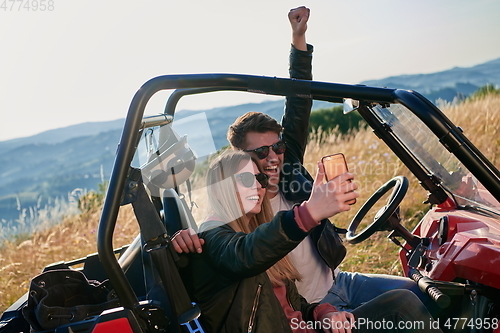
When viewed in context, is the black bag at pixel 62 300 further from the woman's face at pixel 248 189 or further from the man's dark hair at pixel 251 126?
the man's dark hair at pixel 251 126

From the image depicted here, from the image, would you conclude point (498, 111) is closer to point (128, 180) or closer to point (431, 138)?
point (431, 138)

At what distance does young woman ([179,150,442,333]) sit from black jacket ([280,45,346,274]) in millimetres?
301

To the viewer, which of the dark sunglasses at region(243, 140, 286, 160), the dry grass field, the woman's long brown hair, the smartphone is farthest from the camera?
the dry grass field

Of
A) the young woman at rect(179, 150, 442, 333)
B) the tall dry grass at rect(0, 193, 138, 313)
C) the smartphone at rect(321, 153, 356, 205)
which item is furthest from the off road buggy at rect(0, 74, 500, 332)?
the tall dry grass at rect(0, 193, 138, 313)

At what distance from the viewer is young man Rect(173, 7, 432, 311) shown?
240cm

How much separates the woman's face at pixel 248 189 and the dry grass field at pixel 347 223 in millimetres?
2173

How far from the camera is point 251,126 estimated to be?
2.44m

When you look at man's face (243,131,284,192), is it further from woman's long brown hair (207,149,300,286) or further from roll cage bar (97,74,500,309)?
roll cage bar (97,74,500,309)

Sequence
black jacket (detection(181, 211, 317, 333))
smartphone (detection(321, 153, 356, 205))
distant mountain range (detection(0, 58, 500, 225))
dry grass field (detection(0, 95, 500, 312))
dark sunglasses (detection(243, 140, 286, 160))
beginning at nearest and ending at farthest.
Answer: smartphone (detection(321, 153, 356, 205)) < black jacket (detection(181, 211, 317, 333)) < dark sunglasses (detection(243, 140, 286, 160)) < dry grass field (detection(0, 95, 500, 312)) < distant mountain range (detection(0, 58, 500, 225))

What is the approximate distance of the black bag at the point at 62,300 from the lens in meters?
1.75

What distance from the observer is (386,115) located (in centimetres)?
238

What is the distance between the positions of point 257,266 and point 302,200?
0.90 meters

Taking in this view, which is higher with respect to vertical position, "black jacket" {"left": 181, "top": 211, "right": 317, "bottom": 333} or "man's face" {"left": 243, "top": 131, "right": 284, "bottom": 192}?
"man's face" {"left": 243, "top": 131, "right": 284, "bottom": 192}

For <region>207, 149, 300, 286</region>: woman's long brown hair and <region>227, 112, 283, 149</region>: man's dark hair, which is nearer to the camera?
<region>207, 149, 300, 286</region>: woman's long brown hair
